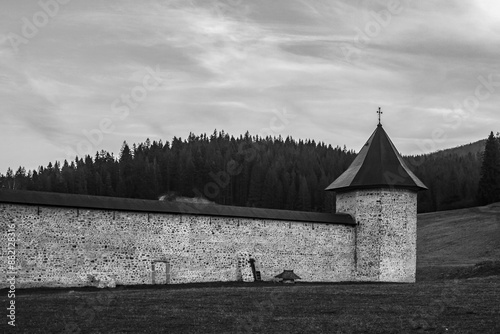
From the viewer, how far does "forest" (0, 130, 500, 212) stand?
71938mm

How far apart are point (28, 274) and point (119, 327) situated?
28.5ft

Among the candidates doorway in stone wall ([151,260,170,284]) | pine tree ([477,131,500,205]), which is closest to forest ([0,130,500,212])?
pine tree ([477,131,500,205])

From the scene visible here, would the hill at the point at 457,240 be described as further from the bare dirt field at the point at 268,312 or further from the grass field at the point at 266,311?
the bare dirt field at the point at 268,312

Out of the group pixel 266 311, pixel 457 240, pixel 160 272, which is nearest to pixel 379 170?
pixel 160 272

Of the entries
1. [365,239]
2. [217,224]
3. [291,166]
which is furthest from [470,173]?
A: [217,224]

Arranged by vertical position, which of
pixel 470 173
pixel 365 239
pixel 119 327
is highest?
pixel 470 173

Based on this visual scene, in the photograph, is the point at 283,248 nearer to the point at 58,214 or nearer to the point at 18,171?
the point at 58,214

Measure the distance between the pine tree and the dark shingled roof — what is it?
36.3 m

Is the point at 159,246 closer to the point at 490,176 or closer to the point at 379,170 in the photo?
the point at 379,170

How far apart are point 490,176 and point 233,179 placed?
34.4 m

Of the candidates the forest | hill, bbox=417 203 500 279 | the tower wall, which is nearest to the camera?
the tower wall

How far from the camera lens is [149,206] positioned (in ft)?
72.3

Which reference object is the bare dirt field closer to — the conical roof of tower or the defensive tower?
the defensive tower

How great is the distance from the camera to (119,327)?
1134 centimetres
